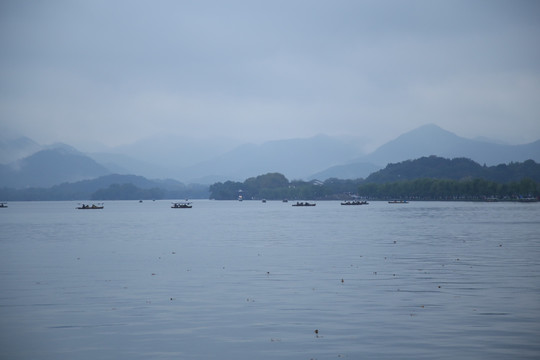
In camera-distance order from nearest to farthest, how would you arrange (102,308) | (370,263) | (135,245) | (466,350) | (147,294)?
1. (466,350)
2. (102,308)
3. (147,294)
4. (370,263)
5. (135,245)

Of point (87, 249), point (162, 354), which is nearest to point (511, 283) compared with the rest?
point (162, 354)

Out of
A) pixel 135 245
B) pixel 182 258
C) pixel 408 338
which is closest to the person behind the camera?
pixel 408 338

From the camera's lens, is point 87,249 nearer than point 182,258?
No

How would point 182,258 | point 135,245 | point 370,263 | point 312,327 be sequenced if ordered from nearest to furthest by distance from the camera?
1. point 312,327
2. point 370,263
3. point 182,258
4. point 135,245

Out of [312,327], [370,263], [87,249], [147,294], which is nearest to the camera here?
[312,327]

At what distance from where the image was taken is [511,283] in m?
32.5

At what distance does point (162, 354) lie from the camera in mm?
19047

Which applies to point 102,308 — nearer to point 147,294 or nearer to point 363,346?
point 147,294

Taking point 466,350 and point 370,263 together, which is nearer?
point 466,350

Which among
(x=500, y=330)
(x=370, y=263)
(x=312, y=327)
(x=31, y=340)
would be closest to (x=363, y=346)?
(x=312, y=327)

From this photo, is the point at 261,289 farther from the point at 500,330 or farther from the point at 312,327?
the point at 500,330

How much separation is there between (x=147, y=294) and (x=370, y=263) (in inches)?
711

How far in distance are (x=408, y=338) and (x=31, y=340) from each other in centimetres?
1270

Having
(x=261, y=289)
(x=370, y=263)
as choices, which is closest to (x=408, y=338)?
(x=261, y=289)
